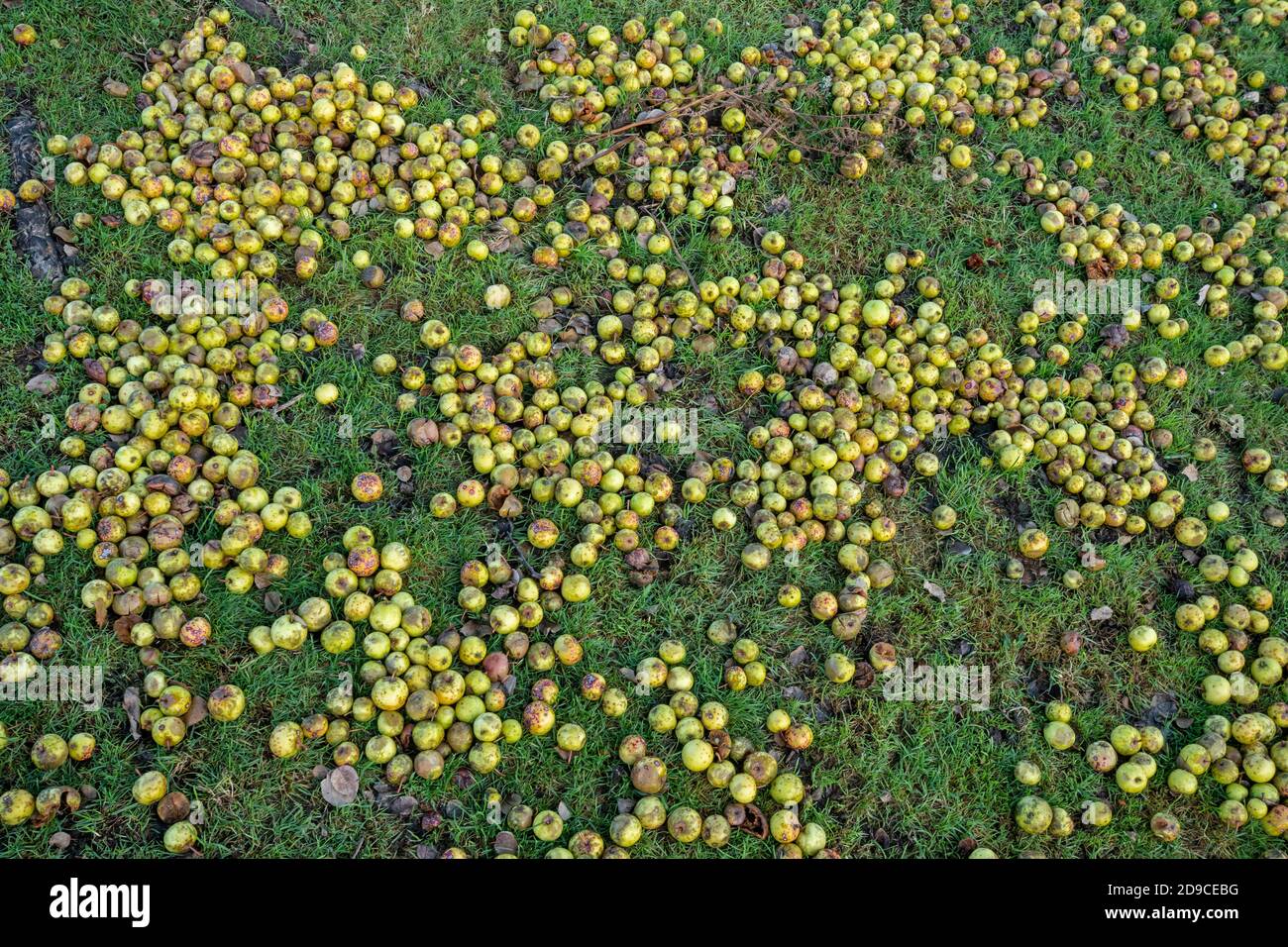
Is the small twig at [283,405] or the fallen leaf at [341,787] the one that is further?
the small twig at [283,405]

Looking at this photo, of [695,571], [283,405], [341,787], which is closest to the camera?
[341,787]

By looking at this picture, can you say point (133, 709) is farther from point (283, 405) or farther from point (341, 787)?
point (283, 405)

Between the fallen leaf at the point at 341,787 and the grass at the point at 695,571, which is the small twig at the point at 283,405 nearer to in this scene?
the grass at the point at 695,571

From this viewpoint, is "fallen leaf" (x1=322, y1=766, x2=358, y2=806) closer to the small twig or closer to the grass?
the grass

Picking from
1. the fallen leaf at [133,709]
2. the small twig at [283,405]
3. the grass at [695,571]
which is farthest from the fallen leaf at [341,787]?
the small twig at [283,405]

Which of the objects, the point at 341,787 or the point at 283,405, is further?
the point at 283,405

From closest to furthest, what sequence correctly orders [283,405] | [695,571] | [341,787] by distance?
[341,787] < [695,571] < [283,405]

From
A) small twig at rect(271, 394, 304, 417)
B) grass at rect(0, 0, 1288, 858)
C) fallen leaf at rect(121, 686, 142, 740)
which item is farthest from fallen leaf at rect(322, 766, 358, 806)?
small twig at rect(271, 394, 304, 417)

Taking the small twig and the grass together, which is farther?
the small twig

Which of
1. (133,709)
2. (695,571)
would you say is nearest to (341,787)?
(133,709)

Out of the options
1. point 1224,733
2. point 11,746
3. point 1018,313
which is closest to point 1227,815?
point 1224,733
